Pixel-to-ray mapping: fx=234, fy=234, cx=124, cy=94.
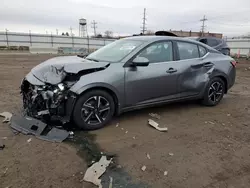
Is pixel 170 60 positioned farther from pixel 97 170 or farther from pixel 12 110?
pixel 12 110

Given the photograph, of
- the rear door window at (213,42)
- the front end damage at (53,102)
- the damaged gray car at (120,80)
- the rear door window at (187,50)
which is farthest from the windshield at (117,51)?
the rear door window at (213,42)

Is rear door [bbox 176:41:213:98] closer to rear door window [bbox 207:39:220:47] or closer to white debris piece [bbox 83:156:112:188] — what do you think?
white debris piece [bbox 83:156:112:188]

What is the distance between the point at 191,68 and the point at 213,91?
3.27 ft

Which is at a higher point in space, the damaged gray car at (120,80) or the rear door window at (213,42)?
the rear door window at (213,42)

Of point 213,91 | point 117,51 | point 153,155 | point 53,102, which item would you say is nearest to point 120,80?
point 117,51

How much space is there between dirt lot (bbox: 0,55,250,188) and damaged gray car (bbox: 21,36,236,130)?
0.41 m

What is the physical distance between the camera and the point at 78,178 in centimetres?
264

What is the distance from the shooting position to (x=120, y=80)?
159 inches

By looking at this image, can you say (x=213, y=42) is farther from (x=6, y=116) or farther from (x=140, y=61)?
(x=6, y=116)

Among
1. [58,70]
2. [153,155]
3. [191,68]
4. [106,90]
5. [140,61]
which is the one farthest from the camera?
[191,68]

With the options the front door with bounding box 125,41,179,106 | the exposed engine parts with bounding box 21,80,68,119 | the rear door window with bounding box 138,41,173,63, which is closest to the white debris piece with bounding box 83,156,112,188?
the exposed engine parts with bounding box 21,80,68,119

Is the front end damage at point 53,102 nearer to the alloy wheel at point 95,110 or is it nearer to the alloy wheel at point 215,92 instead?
the alloy wheel at point 95,110

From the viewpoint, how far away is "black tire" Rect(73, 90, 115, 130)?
3729 mm

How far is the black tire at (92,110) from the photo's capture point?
3729 mm
